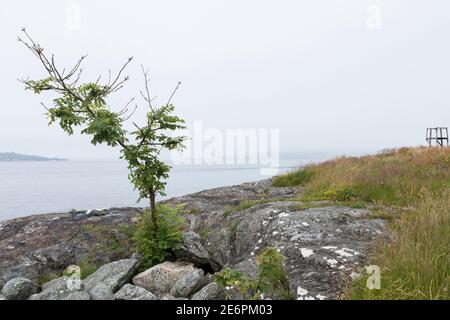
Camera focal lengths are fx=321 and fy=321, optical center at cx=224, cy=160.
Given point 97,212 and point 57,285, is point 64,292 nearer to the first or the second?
point 57,285

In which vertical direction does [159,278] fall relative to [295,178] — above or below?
below

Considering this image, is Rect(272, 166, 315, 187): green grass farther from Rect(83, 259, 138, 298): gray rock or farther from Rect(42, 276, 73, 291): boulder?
Rect(42, 276, 73, 291): boulder

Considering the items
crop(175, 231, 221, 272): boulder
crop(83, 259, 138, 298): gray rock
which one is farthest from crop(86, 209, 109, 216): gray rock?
crop(175, 231, 221, 272): boulder

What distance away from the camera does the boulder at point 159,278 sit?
6.32 metres

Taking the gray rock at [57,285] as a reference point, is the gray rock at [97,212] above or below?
above

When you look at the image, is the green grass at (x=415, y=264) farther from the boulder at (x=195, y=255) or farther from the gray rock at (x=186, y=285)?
the boulder at (x=195, y=255)

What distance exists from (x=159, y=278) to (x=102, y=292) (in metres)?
1.08

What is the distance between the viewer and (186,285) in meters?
6.01

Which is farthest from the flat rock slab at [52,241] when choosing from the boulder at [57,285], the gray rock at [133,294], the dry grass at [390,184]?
the dry grass at [390,184]
